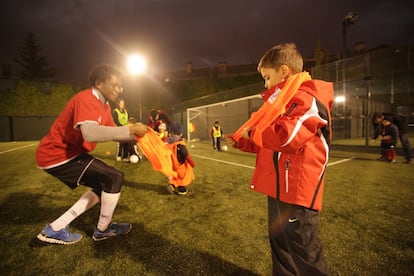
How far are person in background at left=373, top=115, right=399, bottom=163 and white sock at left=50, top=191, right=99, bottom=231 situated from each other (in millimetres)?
9262

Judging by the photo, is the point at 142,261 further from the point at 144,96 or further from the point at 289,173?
the point at 144,96

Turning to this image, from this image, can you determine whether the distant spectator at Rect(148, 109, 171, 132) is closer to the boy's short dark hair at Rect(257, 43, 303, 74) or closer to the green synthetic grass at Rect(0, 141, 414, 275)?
the green synthetic grass at Rect(0, 141, 414, 275)

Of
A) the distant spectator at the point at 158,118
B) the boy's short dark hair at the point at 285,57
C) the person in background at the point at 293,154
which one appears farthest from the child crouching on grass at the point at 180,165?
the distant spectator at the point at 158,118

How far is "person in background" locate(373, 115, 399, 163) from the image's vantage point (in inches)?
302

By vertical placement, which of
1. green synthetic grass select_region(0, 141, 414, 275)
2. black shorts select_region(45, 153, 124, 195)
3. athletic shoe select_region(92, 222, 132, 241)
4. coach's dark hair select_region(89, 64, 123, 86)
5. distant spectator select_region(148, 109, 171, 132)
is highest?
coach's dark hair select_region(89, 64, 123, 86)

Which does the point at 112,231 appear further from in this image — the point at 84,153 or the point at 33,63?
the point at 33,63

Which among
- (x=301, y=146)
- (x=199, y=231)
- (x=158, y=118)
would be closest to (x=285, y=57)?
(x=301, y=146)

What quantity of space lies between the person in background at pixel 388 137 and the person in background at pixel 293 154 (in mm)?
8223

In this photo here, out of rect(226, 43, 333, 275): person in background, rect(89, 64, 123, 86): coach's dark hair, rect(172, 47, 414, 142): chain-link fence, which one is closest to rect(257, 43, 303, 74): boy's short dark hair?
rect(226, 43, 333, 275): person in background

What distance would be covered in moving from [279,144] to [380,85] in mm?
19384

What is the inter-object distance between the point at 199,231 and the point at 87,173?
160cm

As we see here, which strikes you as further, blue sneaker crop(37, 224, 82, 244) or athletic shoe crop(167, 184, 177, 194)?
athletic shoe crop(167, 184, 177, 194)

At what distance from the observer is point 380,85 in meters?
16.0

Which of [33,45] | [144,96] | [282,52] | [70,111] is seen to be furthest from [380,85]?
[33,45]
